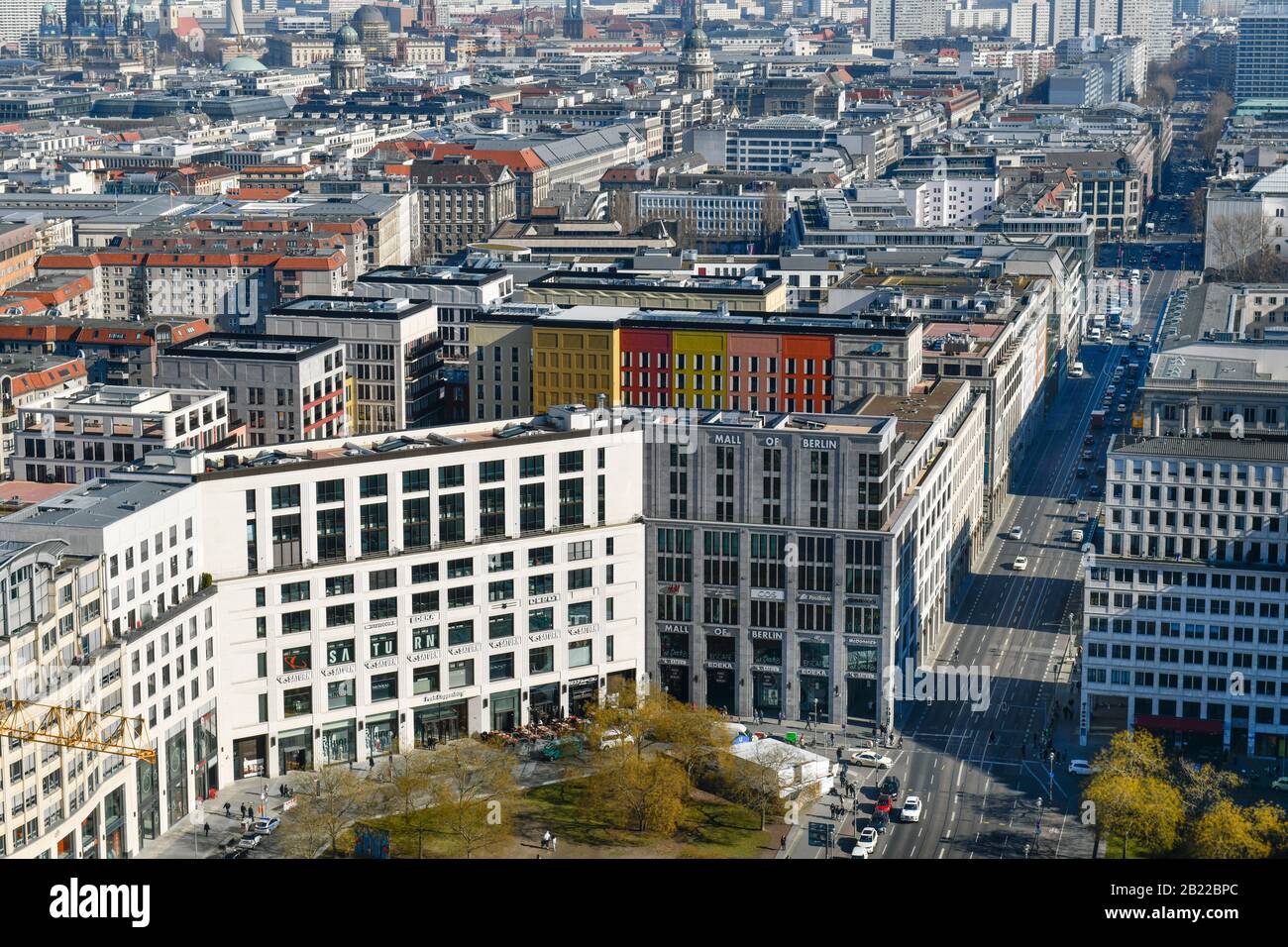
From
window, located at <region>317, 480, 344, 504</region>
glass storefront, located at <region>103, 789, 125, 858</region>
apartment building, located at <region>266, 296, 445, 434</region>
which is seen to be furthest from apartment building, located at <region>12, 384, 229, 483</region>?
glass storefront, located at <region>103, 789, 125, 858</region>

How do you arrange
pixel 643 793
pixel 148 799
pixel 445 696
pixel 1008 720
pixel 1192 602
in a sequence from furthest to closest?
pixel 1008 720
pixel 445 696
pixel 1192 602
pixel 148 799
pixel 643 793

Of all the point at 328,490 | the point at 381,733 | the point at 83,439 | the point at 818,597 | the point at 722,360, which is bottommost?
the point at 381,733

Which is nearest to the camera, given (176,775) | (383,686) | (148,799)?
(148,799)

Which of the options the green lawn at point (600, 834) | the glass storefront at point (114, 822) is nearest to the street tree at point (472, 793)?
the green lawn at point (600, 834)

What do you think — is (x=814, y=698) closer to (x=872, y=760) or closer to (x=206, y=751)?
(x=872, y=760)

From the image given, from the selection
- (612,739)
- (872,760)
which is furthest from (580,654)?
(872,760)

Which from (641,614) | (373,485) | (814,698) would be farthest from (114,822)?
(814,698)

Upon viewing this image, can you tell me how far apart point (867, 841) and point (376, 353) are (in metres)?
60.7

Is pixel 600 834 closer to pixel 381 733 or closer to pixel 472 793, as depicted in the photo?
pixel 472 793

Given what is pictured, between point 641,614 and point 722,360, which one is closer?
point 641,614

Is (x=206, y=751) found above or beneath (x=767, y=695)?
above

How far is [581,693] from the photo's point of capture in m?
87.1

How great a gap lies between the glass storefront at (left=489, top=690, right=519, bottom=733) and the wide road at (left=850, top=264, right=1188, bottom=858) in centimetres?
1533

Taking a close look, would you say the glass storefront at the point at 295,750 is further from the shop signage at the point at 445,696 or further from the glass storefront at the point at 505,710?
the glass storefront at the point at 505,710
